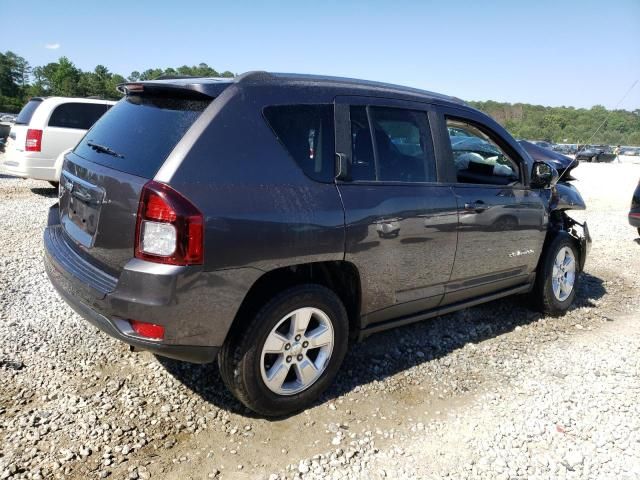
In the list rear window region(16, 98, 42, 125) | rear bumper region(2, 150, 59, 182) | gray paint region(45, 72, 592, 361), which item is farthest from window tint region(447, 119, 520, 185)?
rear window region(16, 98, 42, 125)

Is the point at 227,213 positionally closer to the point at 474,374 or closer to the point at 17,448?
the point at 17,448

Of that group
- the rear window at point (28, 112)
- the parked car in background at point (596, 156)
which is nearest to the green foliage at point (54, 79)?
the parked car in background at point (596, 156)

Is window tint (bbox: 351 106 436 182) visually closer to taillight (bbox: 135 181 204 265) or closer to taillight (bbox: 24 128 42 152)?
taillight (bbox: 135 181 204 265)

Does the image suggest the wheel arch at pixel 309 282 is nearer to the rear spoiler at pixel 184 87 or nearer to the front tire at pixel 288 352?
the front tire at pixel 288 352

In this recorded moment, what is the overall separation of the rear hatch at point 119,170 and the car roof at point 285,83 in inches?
2.7

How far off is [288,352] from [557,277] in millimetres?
3124

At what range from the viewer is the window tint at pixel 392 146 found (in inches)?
120

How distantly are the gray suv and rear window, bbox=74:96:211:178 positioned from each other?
0.04 feet

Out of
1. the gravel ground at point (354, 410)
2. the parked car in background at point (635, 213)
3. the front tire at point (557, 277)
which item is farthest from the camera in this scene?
the parked car in background at point (635, 213)

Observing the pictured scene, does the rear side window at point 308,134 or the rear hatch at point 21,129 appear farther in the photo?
the rear hatch at point 21,129

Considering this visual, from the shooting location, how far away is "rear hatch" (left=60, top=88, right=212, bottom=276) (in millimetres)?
2428

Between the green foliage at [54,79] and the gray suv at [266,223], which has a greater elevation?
the green foliage at [54,79]

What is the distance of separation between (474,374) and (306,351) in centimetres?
143

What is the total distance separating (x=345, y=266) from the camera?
2994 millimetres
